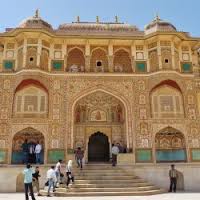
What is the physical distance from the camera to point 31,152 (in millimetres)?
15328

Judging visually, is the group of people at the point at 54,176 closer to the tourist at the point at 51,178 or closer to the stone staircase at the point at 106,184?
the tourist at the point at 51,178

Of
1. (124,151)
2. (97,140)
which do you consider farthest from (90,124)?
(124,151)

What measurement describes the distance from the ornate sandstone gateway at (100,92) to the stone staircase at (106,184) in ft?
7.43

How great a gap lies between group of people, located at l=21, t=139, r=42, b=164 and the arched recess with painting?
222 cm

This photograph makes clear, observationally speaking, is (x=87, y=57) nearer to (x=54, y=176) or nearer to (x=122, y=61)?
(x=122, y=61)

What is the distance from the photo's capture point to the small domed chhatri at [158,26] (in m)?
17.1

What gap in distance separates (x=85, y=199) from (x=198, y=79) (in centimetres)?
1055

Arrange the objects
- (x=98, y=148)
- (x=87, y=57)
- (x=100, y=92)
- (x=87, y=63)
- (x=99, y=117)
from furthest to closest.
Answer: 1. (x=98, y=148)
2. (x=87, y=57)
3. (x=87, y=63)
4. (x=99, y=117)
5. (x=100, y=92)

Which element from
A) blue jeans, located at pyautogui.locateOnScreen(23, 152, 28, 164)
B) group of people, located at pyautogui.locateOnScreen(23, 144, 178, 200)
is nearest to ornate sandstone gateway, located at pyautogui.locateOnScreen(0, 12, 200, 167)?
blue jeans, located at pyautogui.locateOnScreen(23, 152, 28, 164)

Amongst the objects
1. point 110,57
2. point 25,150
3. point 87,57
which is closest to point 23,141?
point 25,150

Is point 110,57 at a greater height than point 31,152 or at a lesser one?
greater

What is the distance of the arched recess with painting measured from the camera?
1647 cm

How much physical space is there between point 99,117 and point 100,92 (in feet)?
4.60

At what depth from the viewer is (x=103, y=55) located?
687 inches
